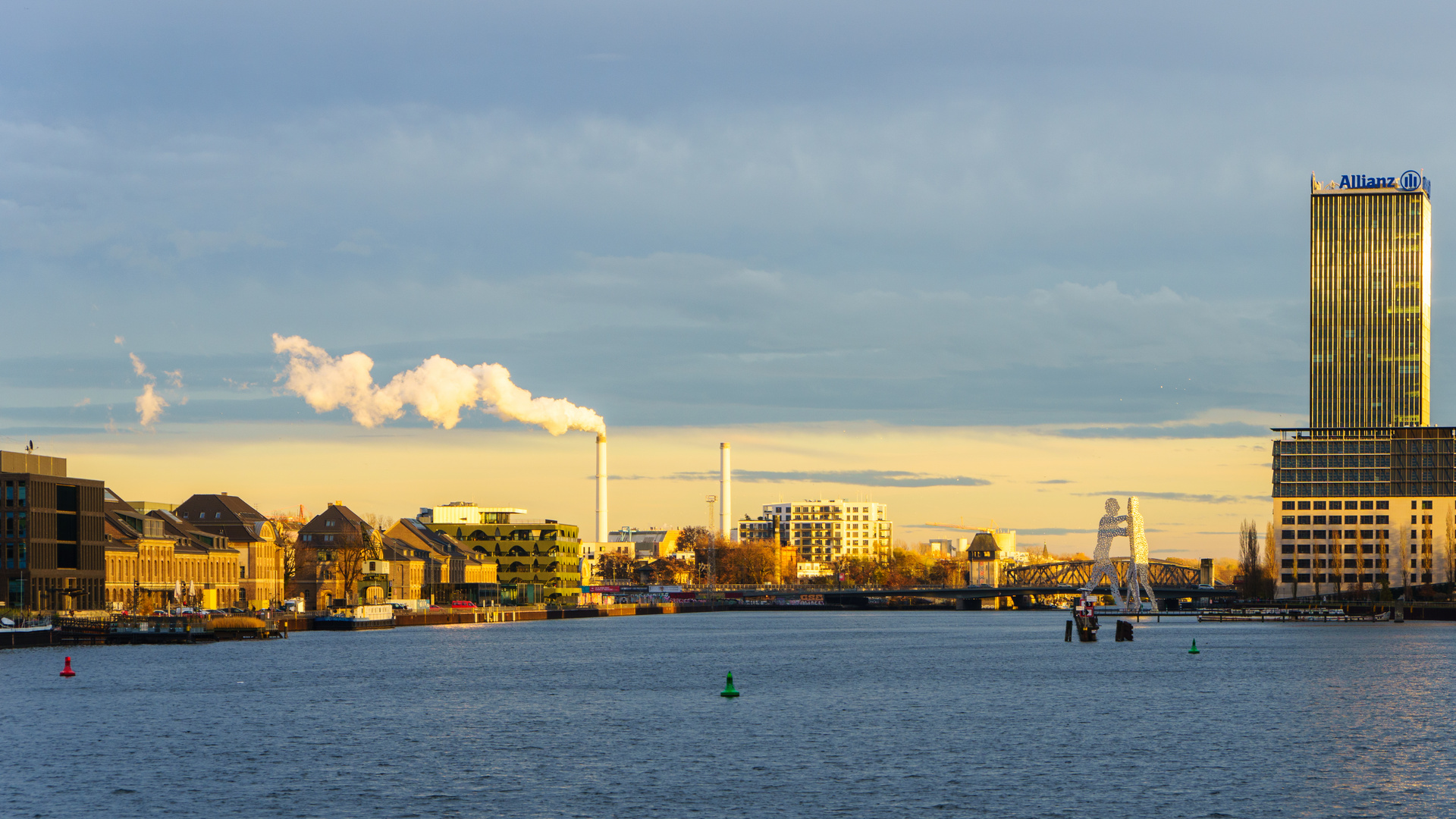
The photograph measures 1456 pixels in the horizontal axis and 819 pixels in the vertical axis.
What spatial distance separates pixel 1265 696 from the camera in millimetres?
93375

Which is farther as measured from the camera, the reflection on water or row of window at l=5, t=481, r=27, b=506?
row of window at l=5, t=481, r=27, b=506

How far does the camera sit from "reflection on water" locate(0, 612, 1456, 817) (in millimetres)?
54594

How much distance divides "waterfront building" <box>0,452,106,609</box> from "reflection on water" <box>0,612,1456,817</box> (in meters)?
46.6

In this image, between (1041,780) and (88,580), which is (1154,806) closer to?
(1041,780)

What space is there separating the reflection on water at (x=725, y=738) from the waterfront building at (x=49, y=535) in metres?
46.6

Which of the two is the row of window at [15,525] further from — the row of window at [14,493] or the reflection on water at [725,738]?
the reflection on water at [725,738]

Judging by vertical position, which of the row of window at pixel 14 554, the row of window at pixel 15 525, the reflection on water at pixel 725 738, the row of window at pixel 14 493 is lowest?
the reflection on water at pixel 725 738

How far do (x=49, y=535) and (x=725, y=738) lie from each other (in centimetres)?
12525

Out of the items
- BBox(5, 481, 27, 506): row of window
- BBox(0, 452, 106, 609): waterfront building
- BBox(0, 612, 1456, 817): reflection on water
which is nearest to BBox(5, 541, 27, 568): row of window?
BBox(0, 452, 106, 609): waterfront building

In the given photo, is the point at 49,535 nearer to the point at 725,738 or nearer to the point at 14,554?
the point at 14,554

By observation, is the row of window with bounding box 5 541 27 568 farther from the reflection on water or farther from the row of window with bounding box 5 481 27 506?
the reflection on water

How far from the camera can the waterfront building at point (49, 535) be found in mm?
170000

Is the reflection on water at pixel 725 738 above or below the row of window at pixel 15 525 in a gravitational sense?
below

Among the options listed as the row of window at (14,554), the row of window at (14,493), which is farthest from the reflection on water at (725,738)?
the row of window at (14,493)
